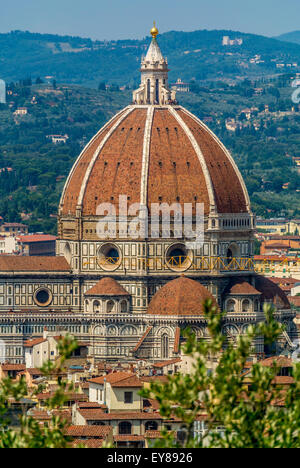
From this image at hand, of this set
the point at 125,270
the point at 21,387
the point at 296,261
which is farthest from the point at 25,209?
the point at 21,387

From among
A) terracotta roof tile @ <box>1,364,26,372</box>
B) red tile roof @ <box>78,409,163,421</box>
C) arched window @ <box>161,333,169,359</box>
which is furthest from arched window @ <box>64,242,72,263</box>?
red tile roof @ <box>78,409,163,421</box>

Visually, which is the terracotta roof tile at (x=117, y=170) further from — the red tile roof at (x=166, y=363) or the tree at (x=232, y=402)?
the tree at (x=232, y=402)

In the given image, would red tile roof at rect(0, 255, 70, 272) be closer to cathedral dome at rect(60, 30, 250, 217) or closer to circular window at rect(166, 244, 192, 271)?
cathedral dome at rect(60, 30, 250, 217)

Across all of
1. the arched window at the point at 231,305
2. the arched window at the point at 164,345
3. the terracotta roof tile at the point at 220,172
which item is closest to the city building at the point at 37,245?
the terracotta roof tile at the point at 220,172
